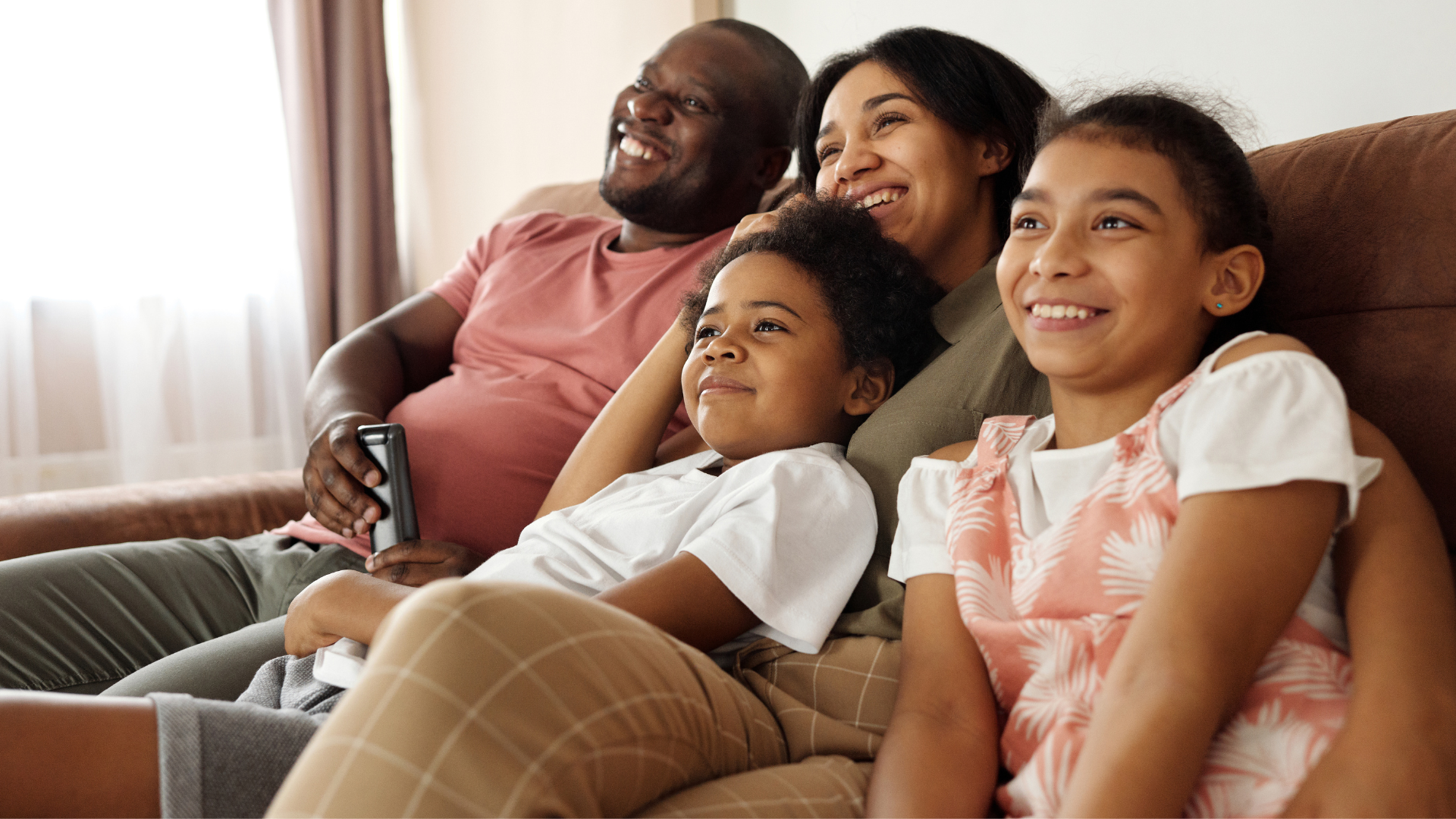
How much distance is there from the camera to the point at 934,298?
1.28m

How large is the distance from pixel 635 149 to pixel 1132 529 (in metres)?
1.32

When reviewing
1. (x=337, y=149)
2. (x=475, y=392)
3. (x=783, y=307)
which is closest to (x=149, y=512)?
(x=475, y=392)

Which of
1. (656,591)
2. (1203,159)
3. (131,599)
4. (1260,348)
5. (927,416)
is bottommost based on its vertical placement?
(131,599)

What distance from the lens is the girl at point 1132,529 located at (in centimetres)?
67

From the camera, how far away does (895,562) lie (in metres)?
0.96

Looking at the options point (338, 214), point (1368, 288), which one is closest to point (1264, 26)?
point (1368, 288)

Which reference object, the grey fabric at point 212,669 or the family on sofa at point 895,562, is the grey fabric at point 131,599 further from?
the grey fabric at point 212,669

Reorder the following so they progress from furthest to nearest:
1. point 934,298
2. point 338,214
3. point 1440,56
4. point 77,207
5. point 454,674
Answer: point 338,214, point 77,207, point 934,298, point 1440,56, point 454,674

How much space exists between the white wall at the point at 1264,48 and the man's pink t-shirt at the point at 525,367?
61 cm

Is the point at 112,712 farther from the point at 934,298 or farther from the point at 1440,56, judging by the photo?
the point at 1440,56

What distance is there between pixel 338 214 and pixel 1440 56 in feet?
10.1

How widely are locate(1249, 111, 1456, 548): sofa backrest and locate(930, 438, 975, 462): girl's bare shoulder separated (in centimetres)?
32

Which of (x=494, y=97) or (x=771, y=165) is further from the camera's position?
(x=494, y=97)

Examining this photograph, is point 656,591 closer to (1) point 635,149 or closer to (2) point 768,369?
(2) point 768,369
